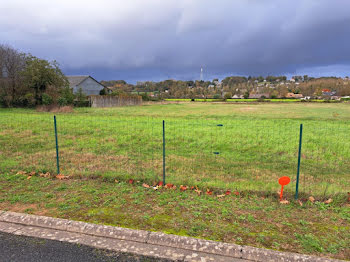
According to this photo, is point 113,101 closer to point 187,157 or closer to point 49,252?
point 187,157

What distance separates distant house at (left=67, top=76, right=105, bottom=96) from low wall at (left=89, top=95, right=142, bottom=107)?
49.8ft

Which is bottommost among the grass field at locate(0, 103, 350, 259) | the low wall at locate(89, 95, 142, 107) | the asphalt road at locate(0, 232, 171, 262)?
the asphalt road at locate(0, 232, 171, 262)

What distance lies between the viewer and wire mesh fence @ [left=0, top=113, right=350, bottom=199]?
21.5 ft

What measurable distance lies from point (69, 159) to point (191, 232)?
6109 mm

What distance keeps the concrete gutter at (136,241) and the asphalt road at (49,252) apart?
11cm

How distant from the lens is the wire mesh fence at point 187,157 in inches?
257

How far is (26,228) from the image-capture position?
13.4ft

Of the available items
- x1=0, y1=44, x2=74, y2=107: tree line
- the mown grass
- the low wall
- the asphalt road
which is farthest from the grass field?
the low wall

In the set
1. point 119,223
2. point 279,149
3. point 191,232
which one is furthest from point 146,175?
point 279,149

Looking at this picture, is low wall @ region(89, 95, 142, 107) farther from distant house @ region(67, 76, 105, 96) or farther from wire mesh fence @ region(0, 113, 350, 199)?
wire mesh fence @ region(0, 113, 350, 199)

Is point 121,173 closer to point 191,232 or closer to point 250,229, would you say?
point 191,232

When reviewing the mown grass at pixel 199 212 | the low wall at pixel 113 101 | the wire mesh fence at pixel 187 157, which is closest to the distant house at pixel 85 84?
the low wall at pixel 113 101

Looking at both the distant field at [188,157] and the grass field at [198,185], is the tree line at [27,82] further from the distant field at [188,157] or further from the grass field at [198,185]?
the grass field at [198,185]

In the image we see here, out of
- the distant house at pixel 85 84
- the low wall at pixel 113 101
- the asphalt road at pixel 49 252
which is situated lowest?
the asphalt road at pixel 49 252
